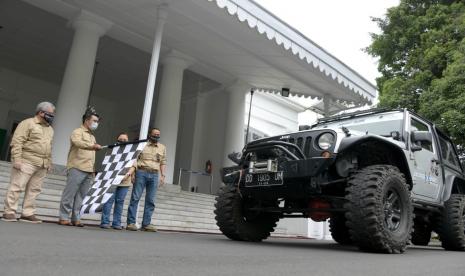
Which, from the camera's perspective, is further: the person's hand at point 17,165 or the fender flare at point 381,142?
the person's hand at point 17,165

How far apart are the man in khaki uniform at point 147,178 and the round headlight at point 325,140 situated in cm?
293

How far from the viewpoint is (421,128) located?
19.6 feet

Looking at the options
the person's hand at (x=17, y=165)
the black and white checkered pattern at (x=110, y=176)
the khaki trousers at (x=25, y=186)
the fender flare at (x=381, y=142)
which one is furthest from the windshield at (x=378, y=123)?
the person's hand at (x=17, y=165)

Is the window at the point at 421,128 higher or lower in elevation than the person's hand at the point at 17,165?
higher

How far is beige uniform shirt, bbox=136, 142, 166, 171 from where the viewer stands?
6.41 m

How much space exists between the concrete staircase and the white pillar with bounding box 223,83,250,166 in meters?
2.84

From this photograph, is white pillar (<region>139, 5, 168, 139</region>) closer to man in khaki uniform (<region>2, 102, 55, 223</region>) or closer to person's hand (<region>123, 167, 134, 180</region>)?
person's hand (<region>123, 167, 134, 180</region>)

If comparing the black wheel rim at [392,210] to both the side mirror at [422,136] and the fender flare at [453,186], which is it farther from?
the fender flare at [453,186]

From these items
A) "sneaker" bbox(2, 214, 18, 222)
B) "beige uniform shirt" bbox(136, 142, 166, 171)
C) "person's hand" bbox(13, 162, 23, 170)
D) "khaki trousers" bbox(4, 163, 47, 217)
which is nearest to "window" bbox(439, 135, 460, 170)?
"beige uniform shirt" bbox(136, 142, 166, 171)

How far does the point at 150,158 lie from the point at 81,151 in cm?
110

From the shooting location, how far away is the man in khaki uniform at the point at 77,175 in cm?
554

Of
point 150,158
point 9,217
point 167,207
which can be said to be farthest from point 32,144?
point 167,207

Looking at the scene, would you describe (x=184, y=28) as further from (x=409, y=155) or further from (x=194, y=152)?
(x=409, y=155)

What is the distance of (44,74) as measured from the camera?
14.9 meters
